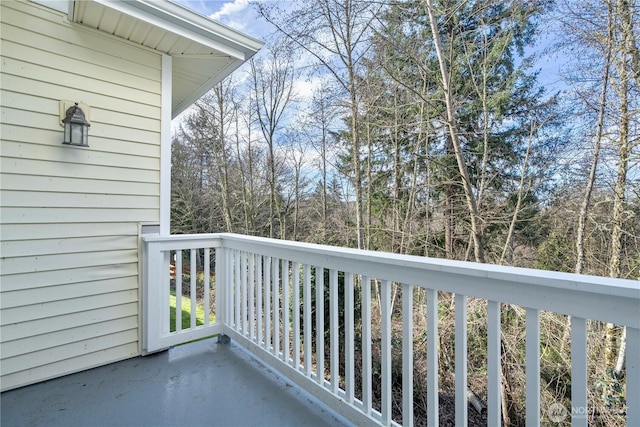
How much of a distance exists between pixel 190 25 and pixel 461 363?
2802 millimetres

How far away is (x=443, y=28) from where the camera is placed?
508cm

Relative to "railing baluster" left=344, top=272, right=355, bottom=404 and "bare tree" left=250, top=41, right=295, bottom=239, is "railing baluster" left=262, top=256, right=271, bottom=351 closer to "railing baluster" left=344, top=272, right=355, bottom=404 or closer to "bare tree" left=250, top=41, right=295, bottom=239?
"railing baluster" left=344, top=272, right=355, bottom=404

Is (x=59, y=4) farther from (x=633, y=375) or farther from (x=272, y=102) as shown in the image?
(x=272, y=102)

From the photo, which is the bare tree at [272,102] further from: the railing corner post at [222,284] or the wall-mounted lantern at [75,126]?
the wall-mounted lantern at [75,126]

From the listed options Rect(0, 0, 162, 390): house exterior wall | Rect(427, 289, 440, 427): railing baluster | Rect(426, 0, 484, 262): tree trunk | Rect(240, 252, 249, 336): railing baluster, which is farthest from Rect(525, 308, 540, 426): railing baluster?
Rect(426, 0, 484, 262): tree trunk

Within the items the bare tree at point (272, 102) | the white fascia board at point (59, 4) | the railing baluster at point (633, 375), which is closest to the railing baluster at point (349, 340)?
the railing baluster at point (633, 375)

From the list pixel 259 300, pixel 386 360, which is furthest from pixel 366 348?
pixel 259 300

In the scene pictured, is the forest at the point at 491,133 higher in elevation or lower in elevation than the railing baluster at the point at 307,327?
higher

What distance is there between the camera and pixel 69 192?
224 centimetres

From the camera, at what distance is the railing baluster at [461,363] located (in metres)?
1.19

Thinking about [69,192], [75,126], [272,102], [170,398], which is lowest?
[170,398]

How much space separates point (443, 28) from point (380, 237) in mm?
4124

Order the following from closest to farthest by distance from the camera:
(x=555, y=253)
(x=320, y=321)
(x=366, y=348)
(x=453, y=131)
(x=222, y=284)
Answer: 1. (x=366, y=348)
2. (x=320, y=321)
3. (x=222, y=284)
4. (x=453, y=131)
5. (x=555, y=253)

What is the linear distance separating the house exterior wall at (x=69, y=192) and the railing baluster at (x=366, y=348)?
1.93 metres
